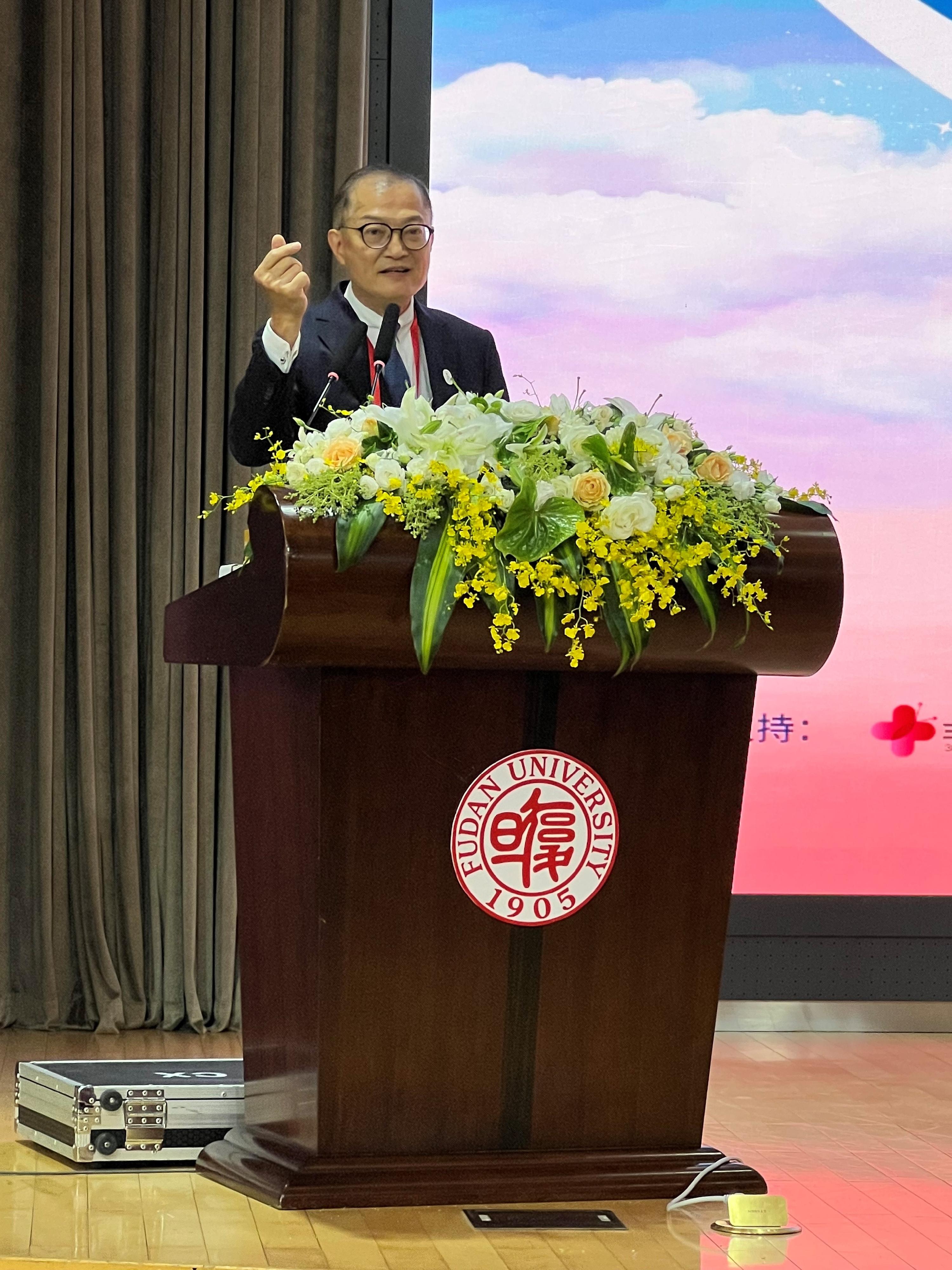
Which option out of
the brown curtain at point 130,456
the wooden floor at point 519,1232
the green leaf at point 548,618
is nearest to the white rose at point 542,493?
the green leaf at point 548,618

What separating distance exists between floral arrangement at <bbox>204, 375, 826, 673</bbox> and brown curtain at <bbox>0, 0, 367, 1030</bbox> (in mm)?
2126

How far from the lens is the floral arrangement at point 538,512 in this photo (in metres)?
1.93

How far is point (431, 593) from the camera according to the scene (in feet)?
6.27

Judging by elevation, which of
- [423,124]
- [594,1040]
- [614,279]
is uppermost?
[423,124]

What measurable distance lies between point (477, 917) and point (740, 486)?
25.4 inches

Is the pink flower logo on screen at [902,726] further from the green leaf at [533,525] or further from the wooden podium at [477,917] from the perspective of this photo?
the green leaf at [533,525]

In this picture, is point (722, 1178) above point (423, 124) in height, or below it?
below

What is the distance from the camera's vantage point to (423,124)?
4.31m

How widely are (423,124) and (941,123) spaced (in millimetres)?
1396

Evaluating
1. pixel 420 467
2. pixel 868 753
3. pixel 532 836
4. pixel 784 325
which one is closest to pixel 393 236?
pixel 420 467

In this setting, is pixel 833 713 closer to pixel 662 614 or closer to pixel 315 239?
pixel 315 239

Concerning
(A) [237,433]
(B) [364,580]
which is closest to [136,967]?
(A) [237,433]

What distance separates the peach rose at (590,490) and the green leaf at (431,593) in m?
0.17

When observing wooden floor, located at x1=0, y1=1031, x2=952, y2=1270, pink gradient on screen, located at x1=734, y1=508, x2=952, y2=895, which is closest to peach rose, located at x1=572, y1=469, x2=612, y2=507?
wooden floor, located at x1=0, y1=1031, x2=952, y2=1270
